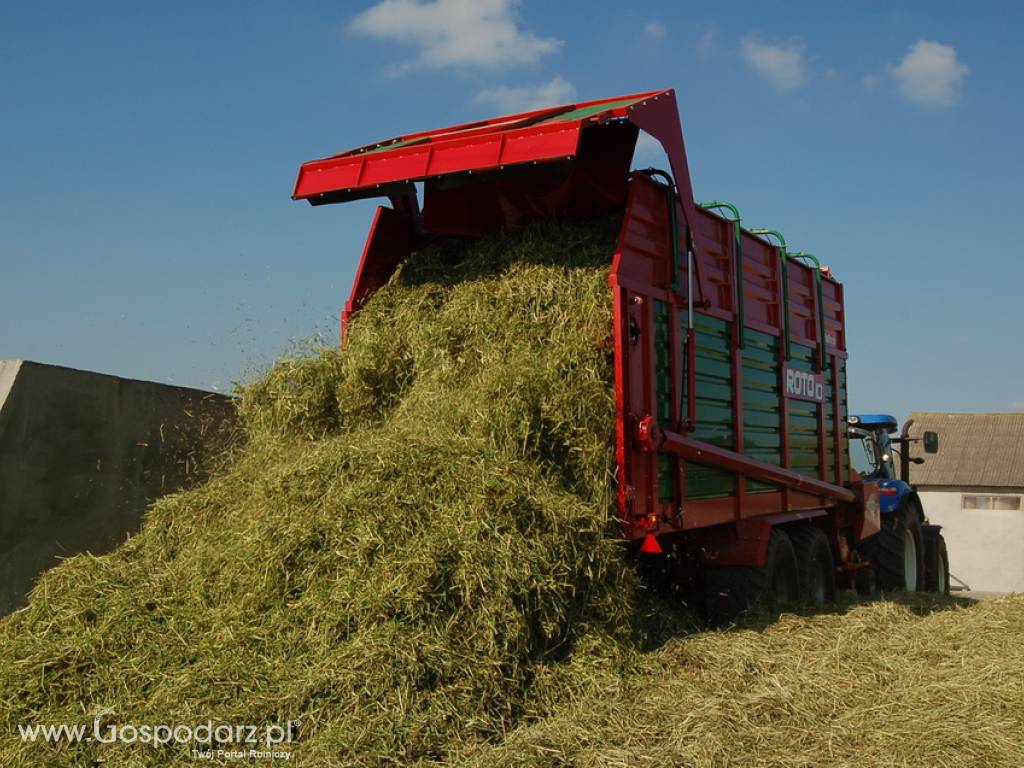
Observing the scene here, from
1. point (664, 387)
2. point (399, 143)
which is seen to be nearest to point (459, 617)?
point (664, 387)

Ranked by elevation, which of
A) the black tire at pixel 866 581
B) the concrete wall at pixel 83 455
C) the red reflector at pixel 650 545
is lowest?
the black tire at pixel 866 581

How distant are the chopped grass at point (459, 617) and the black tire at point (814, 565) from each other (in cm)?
125

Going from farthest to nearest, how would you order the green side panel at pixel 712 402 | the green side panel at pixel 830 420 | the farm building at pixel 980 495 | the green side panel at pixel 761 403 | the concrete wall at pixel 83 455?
the farm building at pixel 980 495, the green side panel at pixel 830 420, the green side panel at pixel 761 403, the green side panel at pixel 712 402, the concrete wall at pixel 83 455

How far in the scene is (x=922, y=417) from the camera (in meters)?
34.8

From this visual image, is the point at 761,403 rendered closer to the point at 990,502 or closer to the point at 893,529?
the point at 893,529

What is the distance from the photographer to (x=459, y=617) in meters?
4.60

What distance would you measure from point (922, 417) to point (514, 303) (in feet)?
104

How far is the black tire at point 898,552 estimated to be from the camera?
10391mm

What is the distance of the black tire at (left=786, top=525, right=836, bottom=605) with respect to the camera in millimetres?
7963

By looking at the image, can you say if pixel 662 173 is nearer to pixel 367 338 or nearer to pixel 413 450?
pixel 367 338

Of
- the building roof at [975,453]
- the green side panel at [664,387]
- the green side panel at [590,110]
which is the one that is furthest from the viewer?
the building roof at [975,453]

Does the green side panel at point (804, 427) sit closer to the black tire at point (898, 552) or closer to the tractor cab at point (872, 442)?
the black tire at point (898, 552)

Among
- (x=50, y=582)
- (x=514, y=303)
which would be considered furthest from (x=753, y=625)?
(x=50, y=582)

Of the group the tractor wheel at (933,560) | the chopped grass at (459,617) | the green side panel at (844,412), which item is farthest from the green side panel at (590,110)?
the tractor wheel at (933,560)
